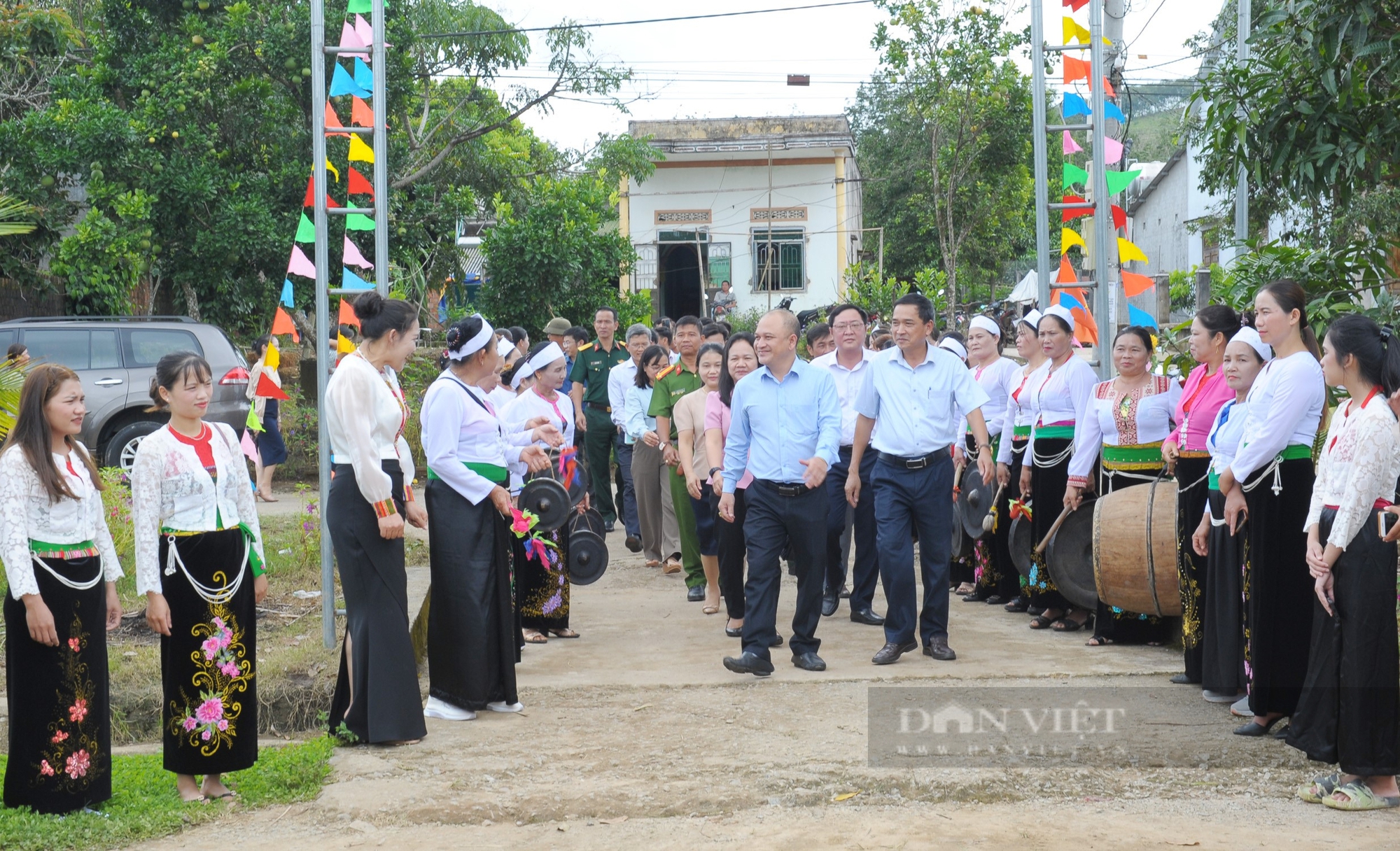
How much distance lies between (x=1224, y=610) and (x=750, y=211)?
21434mm

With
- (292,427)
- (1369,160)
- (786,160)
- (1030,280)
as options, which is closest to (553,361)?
(1369,160)

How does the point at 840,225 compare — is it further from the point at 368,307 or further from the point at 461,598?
the point at 368,307

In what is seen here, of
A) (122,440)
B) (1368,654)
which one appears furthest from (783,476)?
(122,440)

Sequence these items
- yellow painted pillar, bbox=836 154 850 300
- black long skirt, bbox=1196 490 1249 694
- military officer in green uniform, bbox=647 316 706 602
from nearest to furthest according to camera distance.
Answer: black long skirt, bbox=1196 490 1249 694 → military officer in green uniform, bbox=647 316 706 602 → yellow painted pillar, bbox=836 154 850 300

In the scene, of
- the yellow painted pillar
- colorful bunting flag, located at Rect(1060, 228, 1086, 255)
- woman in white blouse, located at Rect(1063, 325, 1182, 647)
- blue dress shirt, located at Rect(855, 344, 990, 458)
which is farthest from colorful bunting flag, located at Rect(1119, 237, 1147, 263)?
the yellow painted pillar

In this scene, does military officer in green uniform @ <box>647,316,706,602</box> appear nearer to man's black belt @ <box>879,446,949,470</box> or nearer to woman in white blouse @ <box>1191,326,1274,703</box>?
man's black belt @ <box>879,446,949,470</box>

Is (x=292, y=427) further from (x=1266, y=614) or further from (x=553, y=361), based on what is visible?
(x=1266, y=614)

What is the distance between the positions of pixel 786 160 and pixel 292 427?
14.3 m

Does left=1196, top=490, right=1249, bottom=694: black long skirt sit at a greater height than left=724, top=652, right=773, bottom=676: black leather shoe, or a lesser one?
greater

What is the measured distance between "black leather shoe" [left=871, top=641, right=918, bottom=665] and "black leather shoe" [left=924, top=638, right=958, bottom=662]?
93 mm

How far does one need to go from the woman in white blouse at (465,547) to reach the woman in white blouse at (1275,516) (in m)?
3.21

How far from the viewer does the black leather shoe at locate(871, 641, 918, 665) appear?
6566 mm

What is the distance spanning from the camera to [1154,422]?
682cm

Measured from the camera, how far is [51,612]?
14.7 ft
